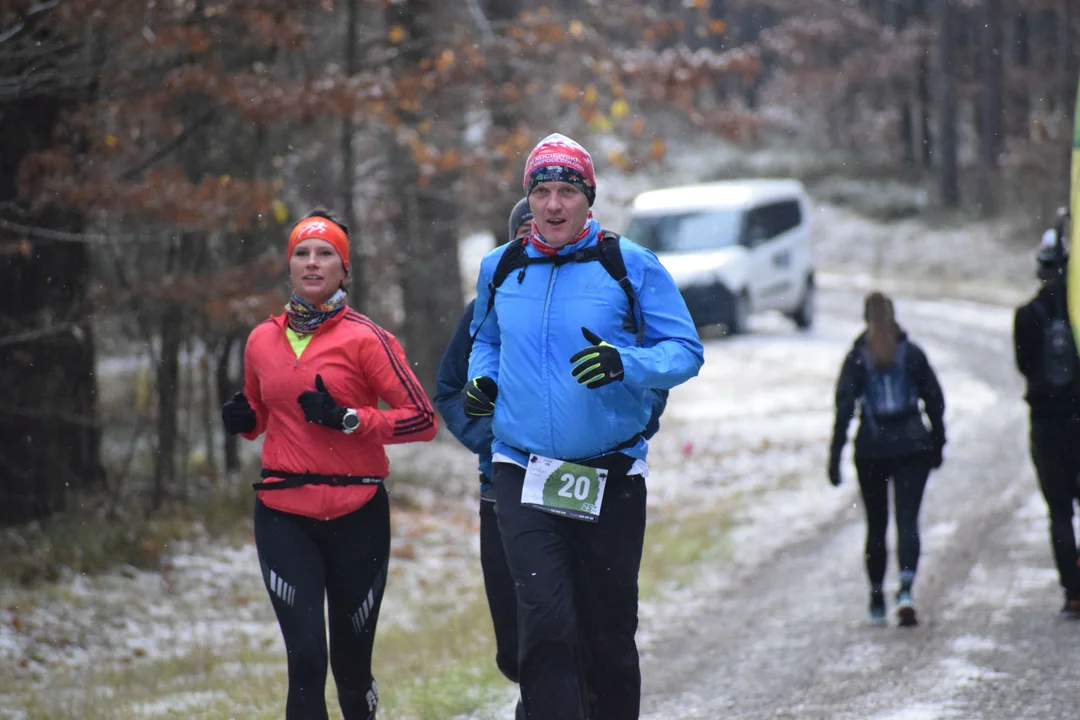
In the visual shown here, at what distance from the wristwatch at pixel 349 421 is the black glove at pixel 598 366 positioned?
1021mm

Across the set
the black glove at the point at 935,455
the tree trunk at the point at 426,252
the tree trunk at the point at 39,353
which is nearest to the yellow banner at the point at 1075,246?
the black glove at the point at 935,455

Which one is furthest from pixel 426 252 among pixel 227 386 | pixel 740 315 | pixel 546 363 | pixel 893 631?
pixel 546 363

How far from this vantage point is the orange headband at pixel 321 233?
4977 millimetres

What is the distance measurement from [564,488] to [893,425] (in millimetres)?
3836

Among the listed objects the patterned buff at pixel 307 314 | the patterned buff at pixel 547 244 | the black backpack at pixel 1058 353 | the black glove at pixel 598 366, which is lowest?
the black backpack at pixel 1058 353

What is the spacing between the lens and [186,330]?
1178cm

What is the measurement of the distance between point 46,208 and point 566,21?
5.65 m

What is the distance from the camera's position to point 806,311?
2634 centimetres

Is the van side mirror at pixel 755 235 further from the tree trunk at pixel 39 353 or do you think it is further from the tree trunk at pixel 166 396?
the tree trunk at pixel 39 353

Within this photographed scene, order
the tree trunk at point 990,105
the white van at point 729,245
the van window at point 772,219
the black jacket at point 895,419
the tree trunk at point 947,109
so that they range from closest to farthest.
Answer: the black jacket at point 895,419, the white van at point 729,245, the van window at point 772,219, the tree trunk at point 947,109, the tree trunk at point 990,105

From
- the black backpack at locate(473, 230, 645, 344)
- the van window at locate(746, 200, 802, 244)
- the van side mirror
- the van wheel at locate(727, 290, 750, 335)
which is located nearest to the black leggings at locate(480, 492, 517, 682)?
the black backpack at locate(473, 230, 645, 344)

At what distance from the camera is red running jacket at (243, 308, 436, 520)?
15.7 ft

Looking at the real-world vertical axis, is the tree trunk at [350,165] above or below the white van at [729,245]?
above

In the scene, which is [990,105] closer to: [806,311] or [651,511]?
[806,311]
